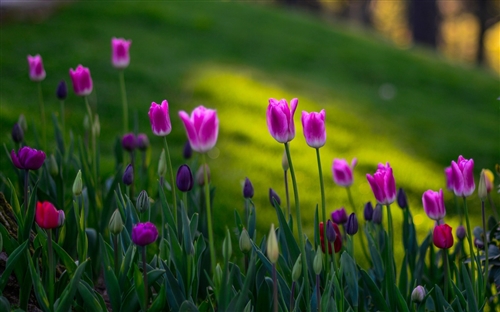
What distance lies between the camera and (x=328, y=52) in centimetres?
953

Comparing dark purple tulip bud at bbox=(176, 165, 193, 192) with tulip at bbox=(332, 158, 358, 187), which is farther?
tulip at bbox=(332, 158, 358, 187)

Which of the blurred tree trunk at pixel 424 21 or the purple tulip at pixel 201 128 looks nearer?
the purple tulip at pixel 201 128

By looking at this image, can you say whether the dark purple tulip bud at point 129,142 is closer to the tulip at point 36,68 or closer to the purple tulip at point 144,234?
the tulip at point 36,68

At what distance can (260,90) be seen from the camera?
644 cm

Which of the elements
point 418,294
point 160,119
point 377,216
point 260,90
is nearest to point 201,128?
point 160,119

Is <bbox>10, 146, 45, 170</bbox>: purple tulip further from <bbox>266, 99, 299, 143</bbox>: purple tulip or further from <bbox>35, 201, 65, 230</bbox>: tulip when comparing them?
<bbox>266, 99, 299, 143</bbox>: purple tulip

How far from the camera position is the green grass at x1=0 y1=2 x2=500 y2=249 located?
455 cm

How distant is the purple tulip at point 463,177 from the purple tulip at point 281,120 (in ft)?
2.14

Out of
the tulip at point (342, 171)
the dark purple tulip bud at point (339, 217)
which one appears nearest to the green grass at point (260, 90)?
the tulip at point (342, 171)

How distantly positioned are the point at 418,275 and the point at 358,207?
1938 millimetres

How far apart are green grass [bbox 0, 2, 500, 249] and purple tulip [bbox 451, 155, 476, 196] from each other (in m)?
1.59

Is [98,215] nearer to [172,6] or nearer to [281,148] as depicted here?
[281,148]

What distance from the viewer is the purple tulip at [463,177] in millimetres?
1959

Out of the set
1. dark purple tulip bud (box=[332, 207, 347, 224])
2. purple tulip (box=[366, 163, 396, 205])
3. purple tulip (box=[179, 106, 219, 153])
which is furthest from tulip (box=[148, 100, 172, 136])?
dark purple tulip bud (box=[332, 207, 347, 224])
